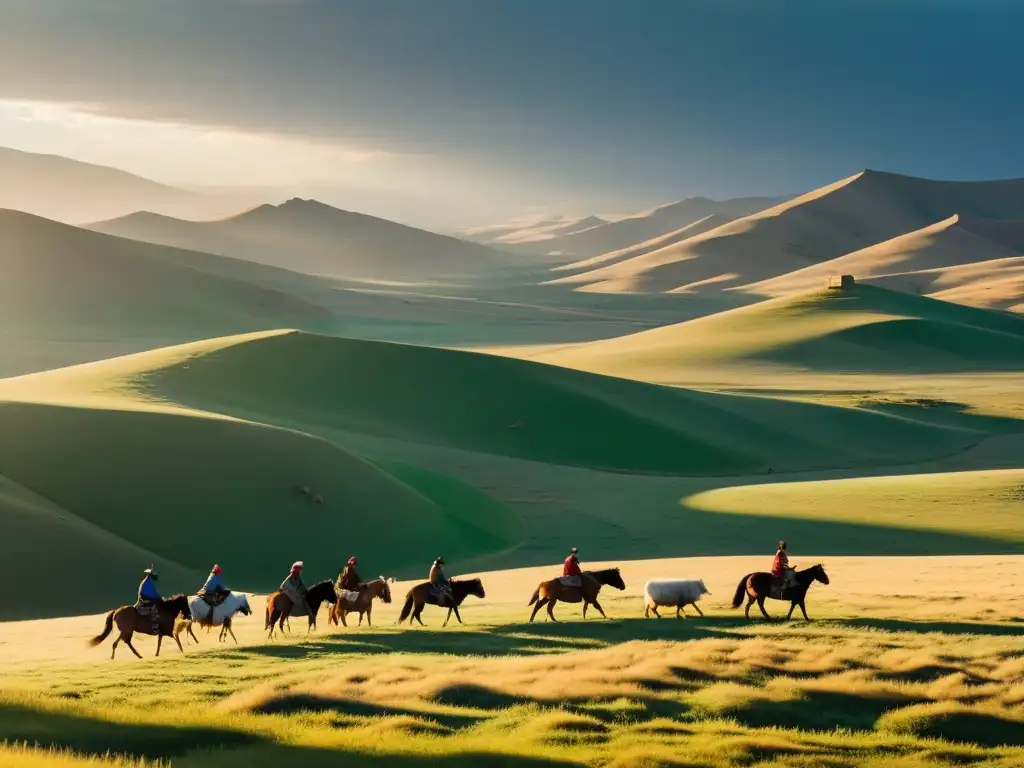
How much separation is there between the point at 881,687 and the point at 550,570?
24.0m

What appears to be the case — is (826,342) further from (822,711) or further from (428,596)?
(822,711)

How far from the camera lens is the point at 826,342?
524ft

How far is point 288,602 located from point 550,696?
854 centimetres

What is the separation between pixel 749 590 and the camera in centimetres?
3034

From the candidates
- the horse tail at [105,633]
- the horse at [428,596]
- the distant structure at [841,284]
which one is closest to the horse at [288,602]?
the horse at [428,596]

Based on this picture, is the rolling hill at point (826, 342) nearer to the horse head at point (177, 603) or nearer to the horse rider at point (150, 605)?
the horse head at point (177, 603)

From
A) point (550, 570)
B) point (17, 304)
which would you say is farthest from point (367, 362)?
point (17, 304)

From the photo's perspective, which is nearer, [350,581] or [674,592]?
[350,581]

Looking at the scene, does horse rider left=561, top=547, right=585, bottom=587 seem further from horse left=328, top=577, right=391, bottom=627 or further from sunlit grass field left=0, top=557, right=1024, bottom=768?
horse left=328, top=577, right=391, bottom=627

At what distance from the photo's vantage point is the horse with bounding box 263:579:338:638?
91.5 ft

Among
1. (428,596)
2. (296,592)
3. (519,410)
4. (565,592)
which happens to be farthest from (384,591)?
(519,410)

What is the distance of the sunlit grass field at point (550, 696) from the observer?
18.0 metres

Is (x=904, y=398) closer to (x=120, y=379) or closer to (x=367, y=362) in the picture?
(x=367, y=362)

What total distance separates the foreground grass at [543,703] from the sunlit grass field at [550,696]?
1.9 inches
